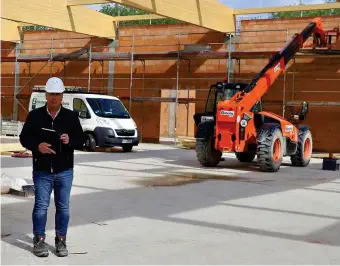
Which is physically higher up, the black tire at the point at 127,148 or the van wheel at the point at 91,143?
the van wheel at the point at 91,143

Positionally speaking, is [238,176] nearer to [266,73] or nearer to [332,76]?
[266,73]

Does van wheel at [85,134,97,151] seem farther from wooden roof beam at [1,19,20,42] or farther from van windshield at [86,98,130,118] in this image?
wooden roof beam at [1,19,20,42]

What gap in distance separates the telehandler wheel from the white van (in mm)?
4771

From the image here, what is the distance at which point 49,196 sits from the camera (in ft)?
18.6

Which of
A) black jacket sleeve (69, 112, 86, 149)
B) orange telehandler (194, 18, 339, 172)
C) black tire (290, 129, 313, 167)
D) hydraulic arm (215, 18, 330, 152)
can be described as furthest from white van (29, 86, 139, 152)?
Result: black jacket sleeve (69, 112, 86, 149)

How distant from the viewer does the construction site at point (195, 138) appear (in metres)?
6.69

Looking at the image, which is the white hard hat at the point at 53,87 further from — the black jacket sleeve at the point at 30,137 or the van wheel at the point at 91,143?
the van wheel at the point at 91,143

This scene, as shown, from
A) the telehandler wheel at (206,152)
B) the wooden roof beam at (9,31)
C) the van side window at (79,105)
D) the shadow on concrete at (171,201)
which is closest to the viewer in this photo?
the shadow on concrete at (171,201)

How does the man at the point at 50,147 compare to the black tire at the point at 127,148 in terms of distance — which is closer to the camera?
the man at the point at 50,147

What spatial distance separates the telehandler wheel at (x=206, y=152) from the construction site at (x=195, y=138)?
4 centimetres

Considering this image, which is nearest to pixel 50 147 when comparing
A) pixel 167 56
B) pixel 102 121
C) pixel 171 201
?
pixel 171 201

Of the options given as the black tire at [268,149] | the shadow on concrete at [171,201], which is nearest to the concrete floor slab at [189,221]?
the shadow on concrete at [171,201]

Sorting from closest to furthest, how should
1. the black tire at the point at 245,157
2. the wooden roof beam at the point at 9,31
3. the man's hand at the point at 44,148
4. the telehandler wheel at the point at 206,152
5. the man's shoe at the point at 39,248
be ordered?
the man's hand at the point at 44,148 → the man's shoe at the point at 39,248 → the telehandler wheel at the point at 206,152 → the black tire at the point at 245,157 → the wooden roof beam at the point at 9,31

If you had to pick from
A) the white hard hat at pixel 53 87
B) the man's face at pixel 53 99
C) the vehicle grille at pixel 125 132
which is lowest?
the vehicle grille at pixel 125 132
